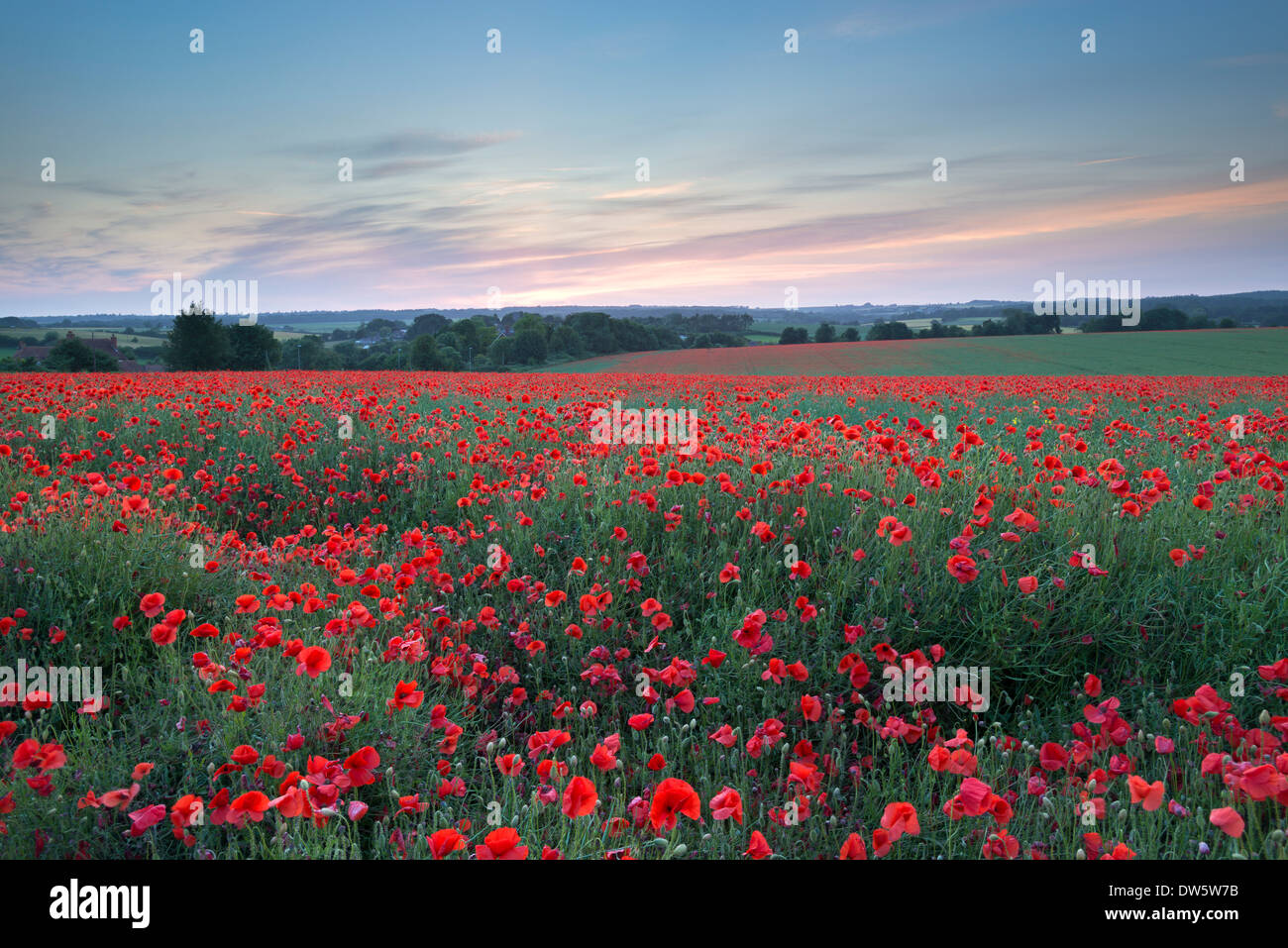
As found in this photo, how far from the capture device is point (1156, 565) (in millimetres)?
3840

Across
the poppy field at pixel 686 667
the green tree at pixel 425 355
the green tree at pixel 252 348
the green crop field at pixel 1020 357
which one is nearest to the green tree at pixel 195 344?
the green tree at pixel 252 348

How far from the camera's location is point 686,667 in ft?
9.14

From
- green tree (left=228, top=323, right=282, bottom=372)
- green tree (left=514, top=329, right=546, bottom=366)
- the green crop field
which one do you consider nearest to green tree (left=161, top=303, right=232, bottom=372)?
green tree (left=228, top=323, right=282, bottom=372)

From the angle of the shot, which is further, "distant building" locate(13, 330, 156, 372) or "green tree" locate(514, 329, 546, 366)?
"green tree" locate(514, 329, 546, 366)

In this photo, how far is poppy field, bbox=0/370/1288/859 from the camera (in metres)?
2.20

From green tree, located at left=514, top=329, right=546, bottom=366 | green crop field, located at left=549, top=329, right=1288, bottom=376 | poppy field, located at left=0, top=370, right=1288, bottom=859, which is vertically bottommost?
poppy field, located at left=0, top=370, right=1288, bottom=859

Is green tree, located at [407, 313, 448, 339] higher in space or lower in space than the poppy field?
higher

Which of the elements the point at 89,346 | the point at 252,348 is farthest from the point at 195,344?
the point at 89,346

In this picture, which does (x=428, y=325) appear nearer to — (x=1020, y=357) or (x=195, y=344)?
(x=195, y=344)

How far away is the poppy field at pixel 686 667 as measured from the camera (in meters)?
2.20

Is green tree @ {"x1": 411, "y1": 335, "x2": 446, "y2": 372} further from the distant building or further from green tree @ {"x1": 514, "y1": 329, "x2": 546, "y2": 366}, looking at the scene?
the distant building

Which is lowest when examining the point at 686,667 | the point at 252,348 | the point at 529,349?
the point at 686,667
